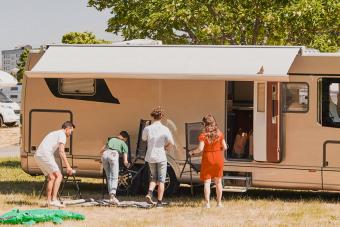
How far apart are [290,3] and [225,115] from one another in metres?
8.44

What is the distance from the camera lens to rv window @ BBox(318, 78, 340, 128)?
49.6ft

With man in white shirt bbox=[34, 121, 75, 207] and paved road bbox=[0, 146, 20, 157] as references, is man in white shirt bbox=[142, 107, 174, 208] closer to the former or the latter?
man in white shirt bbox=[34, 121, 75, 207]

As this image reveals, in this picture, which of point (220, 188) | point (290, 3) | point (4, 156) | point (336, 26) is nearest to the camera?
point (220, 188)

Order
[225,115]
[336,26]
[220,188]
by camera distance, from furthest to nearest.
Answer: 1. [336,26]
2. [225,115]
3. [220,188]

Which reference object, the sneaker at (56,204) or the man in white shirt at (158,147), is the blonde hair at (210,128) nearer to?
the man in white shirt at (158,147)

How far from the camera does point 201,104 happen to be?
15812mm

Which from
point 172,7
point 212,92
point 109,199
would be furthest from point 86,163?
point 172,7

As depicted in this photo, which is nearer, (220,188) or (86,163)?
(220,188)

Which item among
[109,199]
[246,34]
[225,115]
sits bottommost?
[109,199]

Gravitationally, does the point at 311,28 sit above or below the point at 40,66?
above

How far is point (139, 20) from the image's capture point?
25312mm

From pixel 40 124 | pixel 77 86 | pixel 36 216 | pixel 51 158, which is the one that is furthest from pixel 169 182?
pixel 36 216

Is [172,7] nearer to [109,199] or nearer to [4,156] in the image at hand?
[4,156]

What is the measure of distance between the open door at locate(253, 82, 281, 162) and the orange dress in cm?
109
